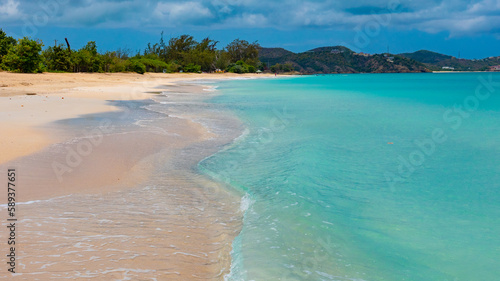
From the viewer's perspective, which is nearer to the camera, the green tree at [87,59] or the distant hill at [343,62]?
the green tree at [87,59]

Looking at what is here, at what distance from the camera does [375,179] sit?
6.24m

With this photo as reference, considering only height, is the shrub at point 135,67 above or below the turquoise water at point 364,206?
above

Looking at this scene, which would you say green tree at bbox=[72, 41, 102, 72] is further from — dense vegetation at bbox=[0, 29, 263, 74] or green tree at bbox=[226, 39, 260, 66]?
green tree at bbox=[226, 39, 260, 66]

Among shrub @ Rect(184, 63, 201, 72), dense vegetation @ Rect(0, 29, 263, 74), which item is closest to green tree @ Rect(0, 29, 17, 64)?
dense vegetation @ Rect(0, 29, 263, 74)

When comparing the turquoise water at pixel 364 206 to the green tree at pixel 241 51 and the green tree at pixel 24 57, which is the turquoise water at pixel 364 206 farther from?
the green tree at pixel 241 51

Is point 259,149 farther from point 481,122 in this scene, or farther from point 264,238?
point 481,122

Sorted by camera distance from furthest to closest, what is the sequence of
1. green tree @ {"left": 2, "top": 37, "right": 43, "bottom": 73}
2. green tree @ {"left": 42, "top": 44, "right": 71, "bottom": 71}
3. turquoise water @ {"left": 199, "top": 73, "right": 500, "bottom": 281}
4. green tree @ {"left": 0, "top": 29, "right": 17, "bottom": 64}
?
1. green tree @ {"left": 42, "top": 44, "right": 71, "bottom": 71}
2. green tree @ {"left": 0, "top": 29, "right": 17, "bottom": 64}
3. green tree @ {"left": 2, "top": 37, "right": 43, "bottom": 73}
4. turquoise water @ {"left": 199, "top": 73, "right": 500, "bottom": 281}

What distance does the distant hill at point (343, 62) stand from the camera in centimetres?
17825

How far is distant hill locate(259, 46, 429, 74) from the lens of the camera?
585ft

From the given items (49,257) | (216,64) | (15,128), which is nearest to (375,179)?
(49,257)

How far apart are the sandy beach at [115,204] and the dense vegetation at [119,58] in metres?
24.0

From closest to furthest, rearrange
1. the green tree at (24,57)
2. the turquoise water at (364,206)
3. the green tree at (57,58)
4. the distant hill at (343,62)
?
the turquoise water at (364,206) < the green tree at (24,57) < the green tree at (57,58) < the distant hill at (343,62)

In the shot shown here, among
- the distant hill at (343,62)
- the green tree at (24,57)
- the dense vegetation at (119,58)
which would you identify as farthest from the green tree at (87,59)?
the distant hill at (343,62)

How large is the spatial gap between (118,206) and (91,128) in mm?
5613
